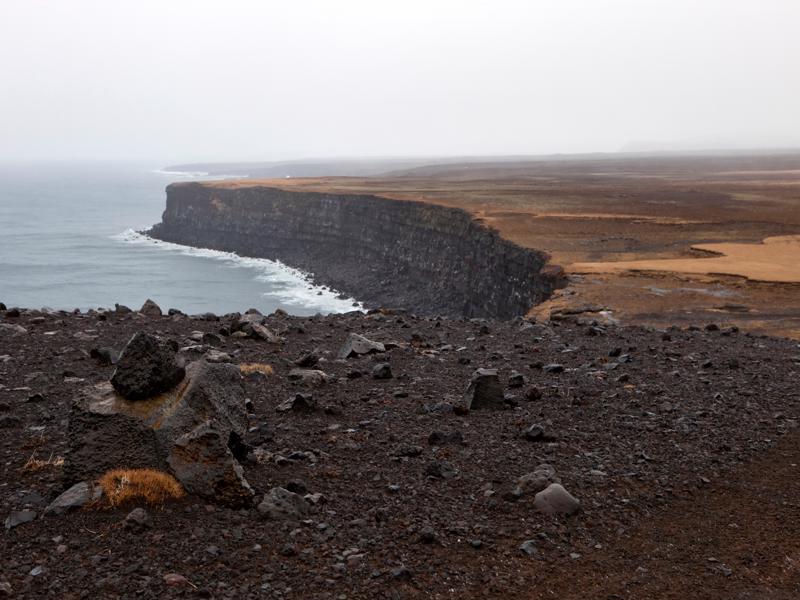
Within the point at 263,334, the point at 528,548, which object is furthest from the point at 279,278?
the point at 528,548

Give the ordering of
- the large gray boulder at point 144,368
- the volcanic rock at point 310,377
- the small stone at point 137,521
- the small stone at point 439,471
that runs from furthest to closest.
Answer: the volcanic rock at point 310,377
the small stone at point 439,471
the large gray boulder at point 144,368
the small stone at point 137,521

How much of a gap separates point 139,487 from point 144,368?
1.56 meters

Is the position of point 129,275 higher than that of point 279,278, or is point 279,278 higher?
point 129,275

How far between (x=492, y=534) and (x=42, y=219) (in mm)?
154511

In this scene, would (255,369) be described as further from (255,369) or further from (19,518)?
(19,518)

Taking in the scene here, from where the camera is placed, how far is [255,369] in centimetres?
1599

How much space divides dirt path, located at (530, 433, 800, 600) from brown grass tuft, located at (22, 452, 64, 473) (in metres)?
6.91

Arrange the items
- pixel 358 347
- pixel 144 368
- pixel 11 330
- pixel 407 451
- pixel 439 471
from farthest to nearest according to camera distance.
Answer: pixel 11 330 → pixel 358 347 → pixel 407 451 → pixel 439 471 → pixel 144 368

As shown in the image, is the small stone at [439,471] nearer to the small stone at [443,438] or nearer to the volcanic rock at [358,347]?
the small stone at [443,438]

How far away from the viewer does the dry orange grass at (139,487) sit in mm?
8914

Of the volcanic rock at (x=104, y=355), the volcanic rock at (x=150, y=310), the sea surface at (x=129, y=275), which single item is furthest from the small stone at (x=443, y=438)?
the sea surface at (x=129, y=275)

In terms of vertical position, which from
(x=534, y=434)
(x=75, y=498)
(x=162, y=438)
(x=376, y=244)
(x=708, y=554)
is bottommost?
(x=376, y=244)

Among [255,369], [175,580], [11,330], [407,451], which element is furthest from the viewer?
[11,330]

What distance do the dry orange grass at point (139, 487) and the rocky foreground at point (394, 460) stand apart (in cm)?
15
